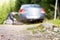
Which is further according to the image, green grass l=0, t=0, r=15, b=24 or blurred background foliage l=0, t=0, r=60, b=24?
green grass l=0, t=0, r=15, b=24

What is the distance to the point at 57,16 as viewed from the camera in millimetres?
23812

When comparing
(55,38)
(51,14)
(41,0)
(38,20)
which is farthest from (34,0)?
(55,38)

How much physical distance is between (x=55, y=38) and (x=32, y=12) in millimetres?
10654

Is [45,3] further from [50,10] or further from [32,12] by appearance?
[32,12]

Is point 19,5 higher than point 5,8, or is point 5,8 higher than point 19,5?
point 19,5

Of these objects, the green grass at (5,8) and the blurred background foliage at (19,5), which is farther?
the green grass at (5,8)

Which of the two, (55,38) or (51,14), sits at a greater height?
(55,38)

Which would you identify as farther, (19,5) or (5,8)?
(19,5)

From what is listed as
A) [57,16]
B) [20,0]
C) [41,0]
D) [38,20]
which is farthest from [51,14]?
[20,0]

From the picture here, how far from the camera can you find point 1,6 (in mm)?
31922

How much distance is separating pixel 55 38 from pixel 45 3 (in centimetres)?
1843

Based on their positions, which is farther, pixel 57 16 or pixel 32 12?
pixel 57 16

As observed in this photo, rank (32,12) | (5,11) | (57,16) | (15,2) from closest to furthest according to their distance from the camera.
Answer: (32,12), (57,16), (5,11), (15,2)

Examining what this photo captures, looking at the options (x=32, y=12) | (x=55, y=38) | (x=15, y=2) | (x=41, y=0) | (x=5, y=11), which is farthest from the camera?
(x=15, y=2)
